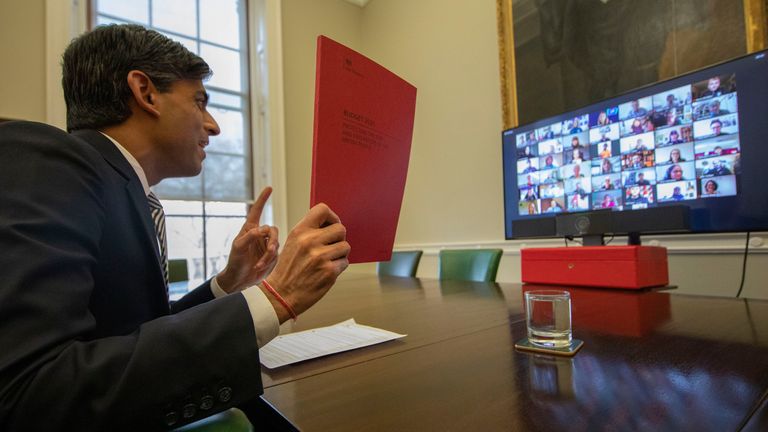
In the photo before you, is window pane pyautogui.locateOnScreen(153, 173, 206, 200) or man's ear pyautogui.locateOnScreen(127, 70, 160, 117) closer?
man's ear pyautogui.locateOnScreen(127, 70, 160, 117)

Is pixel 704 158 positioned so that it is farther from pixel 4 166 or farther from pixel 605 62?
pixel 4 166

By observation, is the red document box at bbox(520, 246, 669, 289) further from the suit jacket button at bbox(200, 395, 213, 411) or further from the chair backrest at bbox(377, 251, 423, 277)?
the suit jacket button at bbox(200, 395, 213, 411)

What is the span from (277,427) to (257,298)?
18 cm

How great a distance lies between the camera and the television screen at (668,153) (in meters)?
1.46

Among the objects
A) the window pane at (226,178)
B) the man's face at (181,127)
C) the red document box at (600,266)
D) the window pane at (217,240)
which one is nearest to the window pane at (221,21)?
the window pane at (226,178)

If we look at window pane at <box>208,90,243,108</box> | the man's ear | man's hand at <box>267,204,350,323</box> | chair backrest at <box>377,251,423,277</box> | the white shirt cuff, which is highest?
window pane at <box>208,90,243,108</box>

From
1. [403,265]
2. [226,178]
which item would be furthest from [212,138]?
[403,265]

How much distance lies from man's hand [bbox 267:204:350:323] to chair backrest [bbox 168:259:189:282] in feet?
7.73

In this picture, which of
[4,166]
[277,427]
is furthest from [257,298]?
[4,166]

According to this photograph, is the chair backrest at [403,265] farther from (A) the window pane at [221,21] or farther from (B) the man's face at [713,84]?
(A) the window pane at [221,21]

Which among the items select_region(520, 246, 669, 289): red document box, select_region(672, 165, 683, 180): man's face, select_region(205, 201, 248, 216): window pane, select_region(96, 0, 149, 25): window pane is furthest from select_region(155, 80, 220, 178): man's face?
select_region(96, 0, 149, 25): window pane

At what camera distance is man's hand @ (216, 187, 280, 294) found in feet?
3.47

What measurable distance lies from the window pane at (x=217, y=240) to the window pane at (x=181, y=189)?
283 mm

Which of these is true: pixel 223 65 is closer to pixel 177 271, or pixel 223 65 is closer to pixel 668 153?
pixel 177 271
